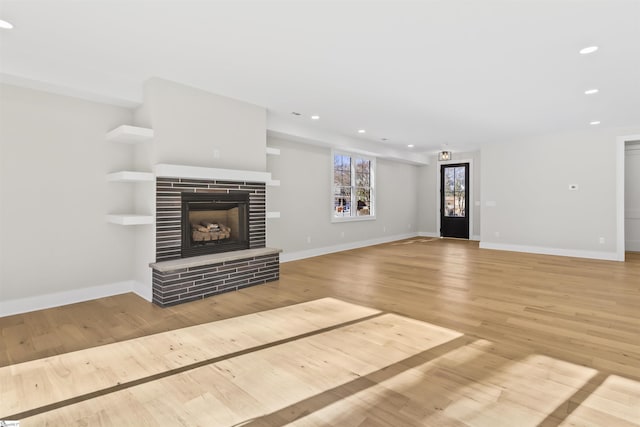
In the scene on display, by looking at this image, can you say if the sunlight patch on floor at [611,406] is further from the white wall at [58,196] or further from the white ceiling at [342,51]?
the white wall at [58,196]

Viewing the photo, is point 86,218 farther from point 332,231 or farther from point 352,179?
point 352,179

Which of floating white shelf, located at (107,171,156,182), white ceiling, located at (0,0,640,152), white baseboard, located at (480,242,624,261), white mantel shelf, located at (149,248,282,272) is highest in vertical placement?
white ceiling, located at (0,0,640,152)

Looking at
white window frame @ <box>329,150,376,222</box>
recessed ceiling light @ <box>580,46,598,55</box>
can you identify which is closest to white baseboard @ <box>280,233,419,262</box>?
white window frame @ <box>329,150,376,222</box>

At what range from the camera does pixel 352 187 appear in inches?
322

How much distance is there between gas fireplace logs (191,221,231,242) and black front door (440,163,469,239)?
736cm

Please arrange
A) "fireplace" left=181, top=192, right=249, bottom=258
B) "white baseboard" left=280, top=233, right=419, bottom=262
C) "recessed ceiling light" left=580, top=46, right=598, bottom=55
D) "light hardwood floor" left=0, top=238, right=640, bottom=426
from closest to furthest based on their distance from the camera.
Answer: "light hardwood floor" left=0, top=238, right=640, bottom=426 < "recessed ceiling light" left=580, top=46, right=598, bottom=55 < "fireplace" left=181, top=192, right=249, bottom=258 < "white baseboard" left=280, top=233, right=419, bottom=262

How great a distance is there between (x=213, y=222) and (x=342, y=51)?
2.76 meters

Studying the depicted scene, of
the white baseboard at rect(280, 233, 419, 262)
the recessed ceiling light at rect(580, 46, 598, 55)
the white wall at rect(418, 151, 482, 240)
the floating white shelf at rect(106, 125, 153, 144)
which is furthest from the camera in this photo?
the white wall at rect(418, 151, 482, 240)

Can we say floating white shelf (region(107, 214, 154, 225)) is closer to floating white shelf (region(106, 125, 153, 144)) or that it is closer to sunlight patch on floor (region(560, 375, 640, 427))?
floating white shelf (region(106, 125, 153, 144))

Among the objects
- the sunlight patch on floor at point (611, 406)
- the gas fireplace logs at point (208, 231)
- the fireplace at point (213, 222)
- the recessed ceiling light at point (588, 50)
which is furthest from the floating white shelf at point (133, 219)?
the recessed ceiling light at point (588, 50)

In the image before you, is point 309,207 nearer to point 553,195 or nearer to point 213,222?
point 213,222

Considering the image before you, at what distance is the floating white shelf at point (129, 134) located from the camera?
3.68 metres

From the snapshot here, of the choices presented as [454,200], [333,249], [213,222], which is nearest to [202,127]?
[213,222]

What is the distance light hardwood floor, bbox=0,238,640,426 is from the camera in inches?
72.9
